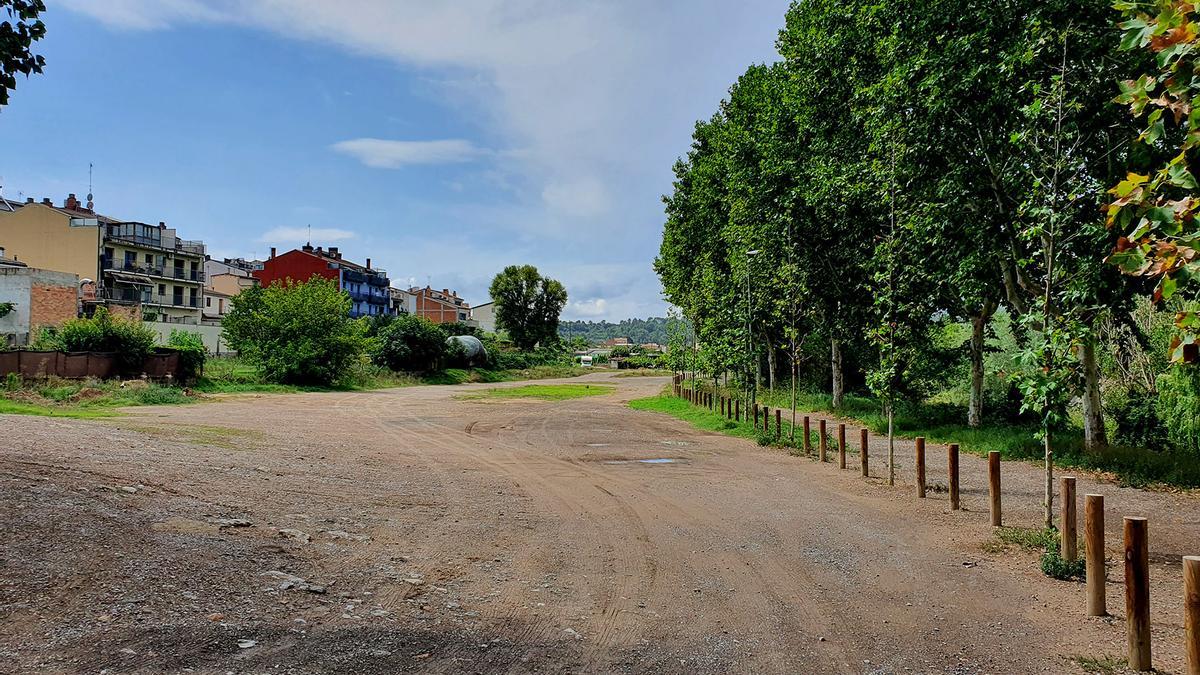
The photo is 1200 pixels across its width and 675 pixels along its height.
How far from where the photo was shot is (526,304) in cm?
8462

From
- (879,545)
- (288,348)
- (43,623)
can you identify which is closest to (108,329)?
(288,348)

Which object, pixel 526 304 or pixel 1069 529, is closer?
pixel 1069 529

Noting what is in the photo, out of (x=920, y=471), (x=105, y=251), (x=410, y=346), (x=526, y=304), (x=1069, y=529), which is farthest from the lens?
(x=526, y=304)

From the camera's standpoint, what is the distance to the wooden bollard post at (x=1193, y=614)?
4414 millimetres

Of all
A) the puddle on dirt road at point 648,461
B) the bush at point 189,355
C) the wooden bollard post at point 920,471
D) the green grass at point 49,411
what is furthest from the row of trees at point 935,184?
the bush at point 189,355

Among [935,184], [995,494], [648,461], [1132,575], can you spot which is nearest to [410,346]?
[648,461]

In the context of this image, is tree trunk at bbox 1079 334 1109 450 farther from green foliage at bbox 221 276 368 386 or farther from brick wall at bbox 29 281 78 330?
brick wall at bbox 29 281 78 330

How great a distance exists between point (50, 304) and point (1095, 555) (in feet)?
170

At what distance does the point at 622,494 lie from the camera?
1081cm

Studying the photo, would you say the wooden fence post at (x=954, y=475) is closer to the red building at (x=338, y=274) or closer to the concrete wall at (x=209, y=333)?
the concrete wall at (x=209, y=333)

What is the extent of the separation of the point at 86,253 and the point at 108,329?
43803 millimetres

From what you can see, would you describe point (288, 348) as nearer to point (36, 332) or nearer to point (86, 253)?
point (36, 332)

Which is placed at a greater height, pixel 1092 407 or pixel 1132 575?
pixel 1092 407

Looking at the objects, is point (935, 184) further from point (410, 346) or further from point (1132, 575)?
point (410, 346)
